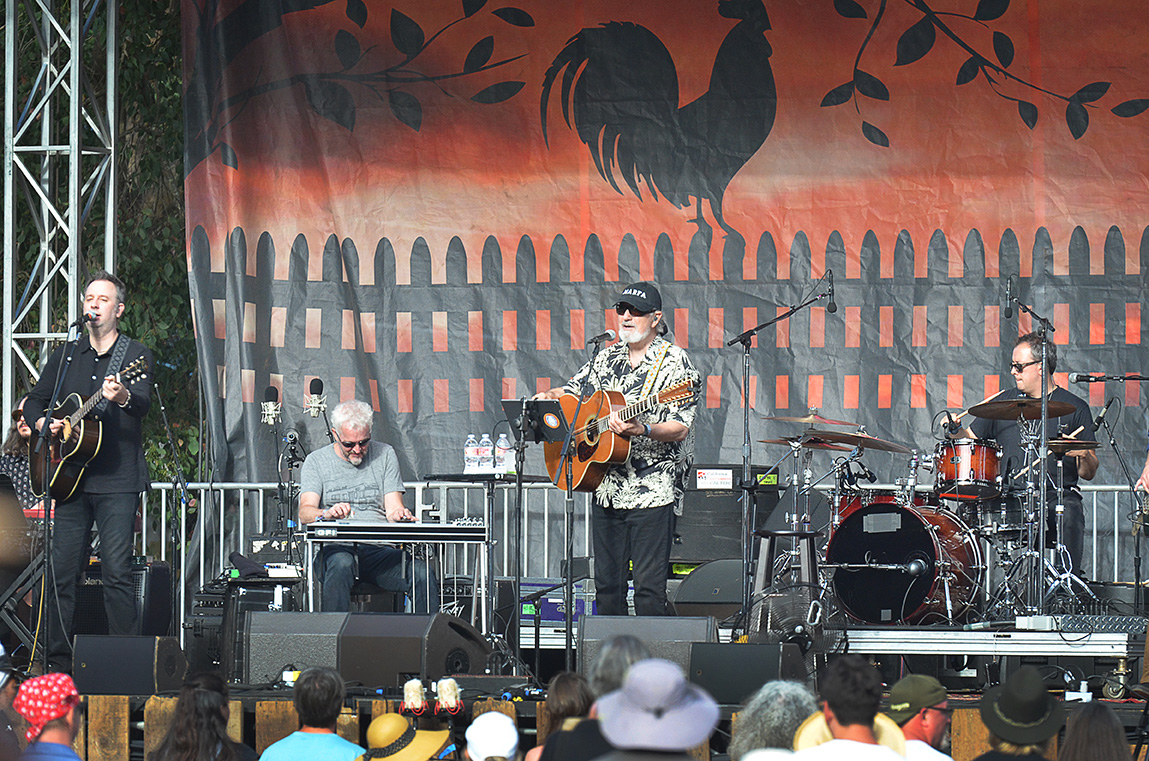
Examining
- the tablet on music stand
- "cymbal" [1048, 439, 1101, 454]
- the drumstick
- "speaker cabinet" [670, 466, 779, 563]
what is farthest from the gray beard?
"cymbal" [1048, 439, 1101, 454]

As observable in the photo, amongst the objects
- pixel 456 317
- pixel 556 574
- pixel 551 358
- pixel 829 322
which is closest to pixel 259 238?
pixel 456 317

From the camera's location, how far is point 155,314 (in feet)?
38.7

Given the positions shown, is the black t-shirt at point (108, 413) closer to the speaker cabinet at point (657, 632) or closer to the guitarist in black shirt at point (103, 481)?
the guitarist in black shirt at point (103, 481)

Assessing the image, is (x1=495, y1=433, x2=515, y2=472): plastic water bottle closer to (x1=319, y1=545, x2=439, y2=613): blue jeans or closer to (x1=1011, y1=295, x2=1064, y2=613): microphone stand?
(x1=319, y1=545, x2=439, y2=613): blue jeans

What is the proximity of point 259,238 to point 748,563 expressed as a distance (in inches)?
167

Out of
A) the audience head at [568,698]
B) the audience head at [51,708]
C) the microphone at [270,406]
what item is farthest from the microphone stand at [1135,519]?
the audience head at [51,708]

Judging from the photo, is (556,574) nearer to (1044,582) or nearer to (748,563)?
(748,563)

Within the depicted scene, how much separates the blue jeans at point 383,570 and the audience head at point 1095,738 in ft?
14.2

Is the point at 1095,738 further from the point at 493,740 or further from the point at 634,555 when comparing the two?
the point at 634,555

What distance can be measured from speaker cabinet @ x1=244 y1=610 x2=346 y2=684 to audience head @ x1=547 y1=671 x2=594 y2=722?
1981 mm

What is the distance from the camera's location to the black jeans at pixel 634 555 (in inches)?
253

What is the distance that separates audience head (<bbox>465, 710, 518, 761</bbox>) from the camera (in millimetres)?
4211

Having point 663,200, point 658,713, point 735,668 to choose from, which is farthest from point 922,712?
point 663,200

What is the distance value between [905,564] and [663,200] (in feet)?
9.99
